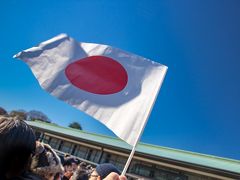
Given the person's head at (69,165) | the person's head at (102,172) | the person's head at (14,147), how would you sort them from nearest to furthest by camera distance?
the person's head at (14,147), the person's head at (102,172), the person's head at (69,165)

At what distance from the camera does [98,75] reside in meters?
3.96

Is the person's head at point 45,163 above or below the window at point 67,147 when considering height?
below

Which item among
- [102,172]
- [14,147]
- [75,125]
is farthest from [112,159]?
[75,125]

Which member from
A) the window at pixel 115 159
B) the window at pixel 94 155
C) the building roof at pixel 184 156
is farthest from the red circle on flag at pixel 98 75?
the window at pixel 94 155

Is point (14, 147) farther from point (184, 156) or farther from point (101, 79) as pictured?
point (184, 156)

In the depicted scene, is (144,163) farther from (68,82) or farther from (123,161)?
(68,82)

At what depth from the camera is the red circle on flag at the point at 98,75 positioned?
145 inches

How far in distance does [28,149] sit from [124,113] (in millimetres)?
1860

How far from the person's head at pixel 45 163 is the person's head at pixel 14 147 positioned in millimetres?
1357

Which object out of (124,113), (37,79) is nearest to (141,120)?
(124,113)

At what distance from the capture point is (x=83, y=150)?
1902cm

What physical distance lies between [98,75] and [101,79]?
100mm

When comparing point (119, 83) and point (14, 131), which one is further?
point (119, 83)

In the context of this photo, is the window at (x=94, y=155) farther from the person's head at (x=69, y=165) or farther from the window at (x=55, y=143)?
the person's head at (x=69, y=165)
